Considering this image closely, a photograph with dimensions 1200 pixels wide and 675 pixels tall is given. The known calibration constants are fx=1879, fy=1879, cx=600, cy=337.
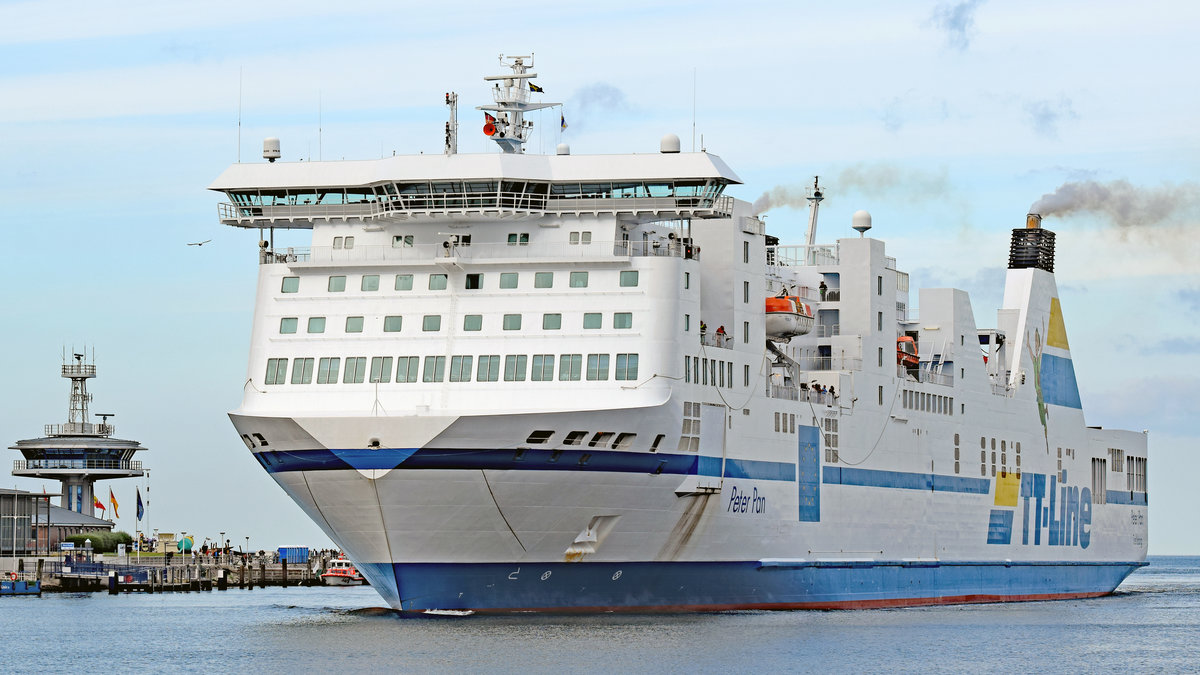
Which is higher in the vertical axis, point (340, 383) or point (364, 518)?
point (340, 383)

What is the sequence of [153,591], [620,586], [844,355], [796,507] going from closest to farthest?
[620,586], [796,507], [844,355], [153,591]

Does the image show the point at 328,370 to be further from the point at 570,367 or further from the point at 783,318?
the point at 783,318

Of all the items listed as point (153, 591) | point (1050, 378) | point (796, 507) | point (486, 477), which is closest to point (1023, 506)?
point (1050, 378)

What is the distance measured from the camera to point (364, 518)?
4434cm

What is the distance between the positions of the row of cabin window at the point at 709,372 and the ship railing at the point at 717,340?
0.54 metres

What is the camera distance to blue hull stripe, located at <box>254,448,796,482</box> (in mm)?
42656

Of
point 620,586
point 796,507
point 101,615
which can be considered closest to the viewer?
point 620,586

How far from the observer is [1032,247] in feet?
229

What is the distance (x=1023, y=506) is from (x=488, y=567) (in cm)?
2707

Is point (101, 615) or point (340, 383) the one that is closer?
point (340, 383)

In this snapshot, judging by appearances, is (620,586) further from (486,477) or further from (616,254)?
(616,254)

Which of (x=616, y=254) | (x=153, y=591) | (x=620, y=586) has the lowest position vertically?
(x=153, y=591)

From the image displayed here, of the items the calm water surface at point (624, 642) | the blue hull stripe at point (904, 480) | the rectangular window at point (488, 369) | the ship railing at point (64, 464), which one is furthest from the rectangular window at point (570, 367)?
the ship railing at point (64, 464)

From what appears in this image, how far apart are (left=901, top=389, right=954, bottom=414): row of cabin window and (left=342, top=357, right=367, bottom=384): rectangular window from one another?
19.4 meters
